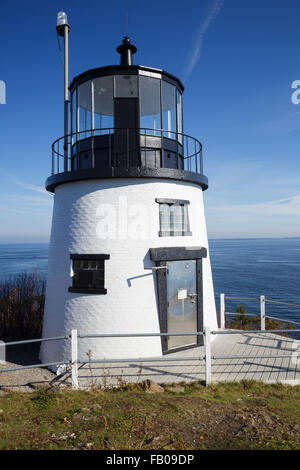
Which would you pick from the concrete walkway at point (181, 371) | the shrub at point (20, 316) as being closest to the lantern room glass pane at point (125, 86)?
the concrete walkway at point (181, 371)

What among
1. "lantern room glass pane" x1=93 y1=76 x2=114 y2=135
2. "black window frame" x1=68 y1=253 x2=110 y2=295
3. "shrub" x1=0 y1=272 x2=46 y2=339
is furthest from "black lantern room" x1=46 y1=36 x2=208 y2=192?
"shrub" x1=0 y1=272 x2=46 y2=339

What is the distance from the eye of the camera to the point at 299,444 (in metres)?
4.12

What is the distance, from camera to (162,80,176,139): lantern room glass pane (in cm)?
964

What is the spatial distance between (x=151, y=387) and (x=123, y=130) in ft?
21.3

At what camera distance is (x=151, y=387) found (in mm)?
6348

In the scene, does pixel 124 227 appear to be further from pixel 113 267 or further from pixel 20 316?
pixel 20 316

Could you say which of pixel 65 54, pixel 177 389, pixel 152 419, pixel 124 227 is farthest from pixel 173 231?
pixel 65 54

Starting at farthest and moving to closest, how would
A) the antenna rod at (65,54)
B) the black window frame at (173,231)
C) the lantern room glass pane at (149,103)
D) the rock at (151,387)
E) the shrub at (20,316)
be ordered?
the shrub at (20,316)
the antenna rod at (65,54)
the lantern room glass pane at (149,103)
the black window frame at (173,231)
the rock at (151,387)

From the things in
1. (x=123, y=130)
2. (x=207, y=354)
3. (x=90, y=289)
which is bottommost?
(x=207, y=354)

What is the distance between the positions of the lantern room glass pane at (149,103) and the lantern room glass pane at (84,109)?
1539 mm

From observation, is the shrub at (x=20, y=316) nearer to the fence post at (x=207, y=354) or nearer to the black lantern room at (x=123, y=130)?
the black lantern room at (x=123, y=130)

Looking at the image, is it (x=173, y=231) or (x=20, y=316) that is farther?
(x=20, y=316)

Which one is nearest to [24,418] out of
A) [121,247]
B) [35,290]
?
[121,247]

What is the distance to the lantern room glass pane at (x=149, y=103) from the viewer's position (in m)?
9.29
